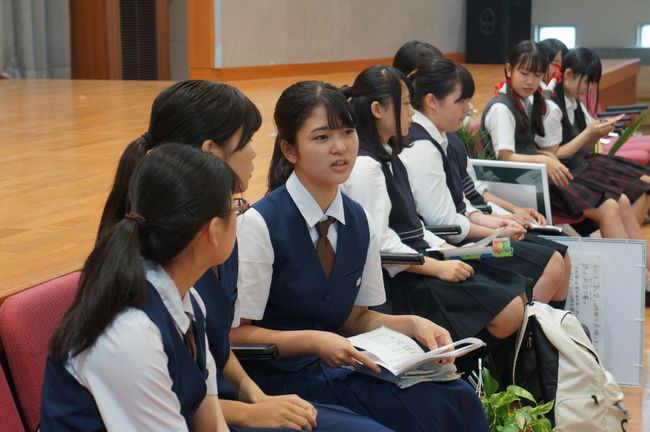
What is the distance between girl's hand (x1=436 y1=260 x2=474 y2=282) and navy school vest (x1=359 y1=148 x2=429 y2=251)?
0.14 metres

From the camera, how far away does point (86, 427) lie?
56.5 inches

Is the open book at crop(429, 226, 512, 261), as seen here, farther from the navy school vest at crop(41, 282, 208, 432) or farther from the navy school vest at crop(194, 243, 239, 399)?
the navy school vest at crop(41, 282, 208, 432)

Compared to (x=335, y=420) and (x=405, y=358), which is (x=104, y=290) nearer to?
(x=335, y=420)

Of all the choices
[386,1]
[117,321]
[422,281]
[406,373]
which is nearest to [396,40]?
[386,1]

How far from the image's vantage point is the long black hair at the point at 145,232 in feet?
4.65

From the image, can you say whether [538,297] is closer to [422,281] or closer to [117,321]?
[422,281]

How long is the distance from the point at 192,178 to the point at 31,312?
528 mm

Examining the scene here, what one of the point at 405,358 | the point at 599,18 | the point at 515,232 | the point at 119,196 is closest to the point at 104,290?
the point at 119,196

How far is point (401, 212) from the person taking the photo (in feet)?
9.81

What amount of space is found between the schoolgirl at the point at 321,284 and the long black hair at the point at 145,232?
2.16ft

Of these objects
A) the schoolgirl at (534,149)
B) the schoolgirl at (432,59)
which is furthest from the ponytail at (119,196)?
the schoolgirl at (534,149)

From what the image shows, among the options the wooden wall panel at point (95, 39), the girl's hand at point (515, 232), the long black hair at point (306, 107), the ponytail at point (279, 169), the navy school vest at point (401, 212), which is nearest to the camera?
the long black hair at point (306, 107)

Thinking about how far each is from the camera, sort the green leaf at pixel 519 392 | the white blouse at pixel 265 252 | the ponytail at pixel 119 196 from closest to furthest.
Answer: the ponytail at pixel 119 196 < the white blouse at pixel 265 252 < the green leaf at pixel 519 392

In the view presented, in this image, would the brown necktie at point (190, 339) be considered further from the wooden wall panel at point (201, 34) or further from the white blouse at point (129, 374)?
the wooden wall panel at point (201, 34)
